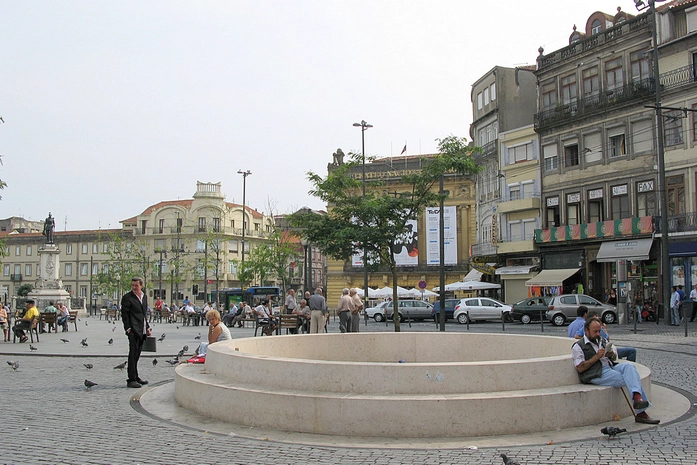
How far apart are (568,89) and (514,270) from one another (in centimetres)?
1176

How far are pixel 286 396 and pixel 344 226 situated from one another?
1867 centimetres

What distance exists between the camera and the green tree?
25.2 metres

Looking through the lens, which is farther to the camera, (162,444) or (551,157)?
(551,157)

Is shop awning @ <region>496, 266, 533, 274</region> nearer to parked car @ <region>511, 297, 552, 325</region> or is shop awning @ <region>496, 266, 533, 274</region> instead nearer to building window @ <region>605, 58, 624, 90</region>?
parked car @ <region>511, 297, 552, 325</region>

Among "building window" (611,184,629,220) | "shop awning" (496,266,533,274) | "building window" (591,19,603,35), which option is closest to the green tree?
"building window" (611,184,629,220)

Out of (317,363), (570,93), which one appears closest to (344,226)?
(317,363)

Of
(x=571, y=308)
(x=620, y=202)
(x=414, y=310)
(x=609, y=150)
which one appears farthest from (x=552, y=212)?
(x=571, y=308)

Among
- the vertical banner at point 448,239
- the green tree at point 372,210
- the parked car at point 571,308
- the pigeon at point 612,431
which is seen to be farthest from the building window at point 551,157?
the pigeon at point 612,431

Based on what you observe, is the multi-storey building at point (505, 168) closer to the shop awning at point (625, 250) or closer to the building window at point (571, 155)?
the building window at point (571, 155)

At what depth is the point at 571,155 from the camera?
4131 cm

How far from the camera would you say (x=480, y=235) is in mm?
53188

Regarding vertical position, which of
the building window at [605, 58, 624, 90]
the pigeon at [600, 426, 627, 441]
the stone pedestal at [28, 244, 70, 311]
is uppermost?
the building window at [605, 58, 624, 90]

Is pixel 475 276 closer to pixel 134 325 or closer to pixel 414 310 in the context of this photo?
pixel 414 310

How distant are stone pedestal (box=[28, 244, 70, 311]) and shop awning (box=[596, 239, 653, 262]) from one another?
104ft
